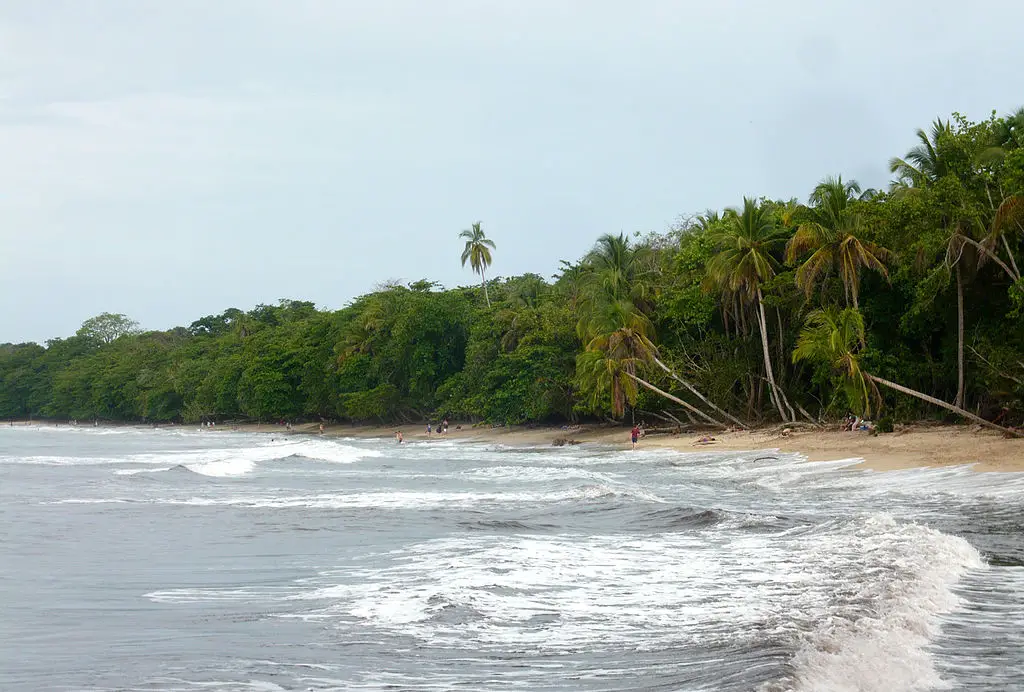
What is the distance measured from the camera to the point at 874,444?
26719mm

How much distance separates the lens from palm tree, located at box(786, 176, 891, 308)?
3094cm

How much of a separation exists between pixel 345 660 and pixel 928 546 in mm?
6632

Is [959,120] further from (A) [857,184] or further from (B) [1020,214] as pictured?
(A) [857,184]

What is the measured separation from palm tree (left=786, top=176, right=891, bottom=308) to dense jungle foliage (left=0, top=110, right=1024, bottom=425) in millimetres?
76

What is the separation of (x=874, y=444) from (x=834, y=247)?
25.2ft

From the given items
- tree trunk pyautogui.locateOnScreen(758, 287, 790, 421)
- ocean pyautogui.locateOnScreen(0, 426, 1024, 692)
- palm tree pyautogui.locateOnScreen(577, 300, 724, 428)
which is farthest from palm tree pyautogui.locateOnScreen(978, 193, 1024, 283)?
palm tree pyautogui.locateOnScreen(577, 300, 724, 428)

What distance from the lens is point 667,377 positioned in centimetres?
4103

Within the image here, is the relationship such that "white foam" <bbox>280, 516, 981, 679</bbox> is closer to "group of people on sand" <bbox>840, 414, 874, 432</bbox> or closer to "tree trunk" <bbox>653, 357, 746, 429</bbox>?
"group of people on sand" <bbox>840, 414, 874, 432</bbox>

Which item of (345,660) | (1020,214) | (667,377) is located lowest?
(345,660)

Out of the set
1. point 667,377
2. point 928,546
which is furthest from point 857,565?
point 667,377

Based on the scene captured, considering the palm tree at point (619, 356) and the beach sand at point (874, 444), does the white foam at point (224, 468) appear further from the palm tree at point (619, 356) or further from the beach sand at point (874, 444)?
the beach sand at point (874, 444)

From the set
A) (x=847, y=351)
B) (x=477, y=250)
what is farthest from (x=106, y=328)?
(x=847, y=351)

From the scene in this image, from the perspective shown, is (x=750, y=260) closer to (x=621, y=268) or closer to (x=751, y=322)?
(x=751, y=322)

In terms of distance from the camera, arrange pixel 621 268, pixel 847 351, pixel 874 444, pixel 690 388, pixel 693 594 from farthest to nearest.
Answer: pixel 621 268 → pixel 690 388 → pixel 847 351 → pixel 874 444 → pixel 693 594
